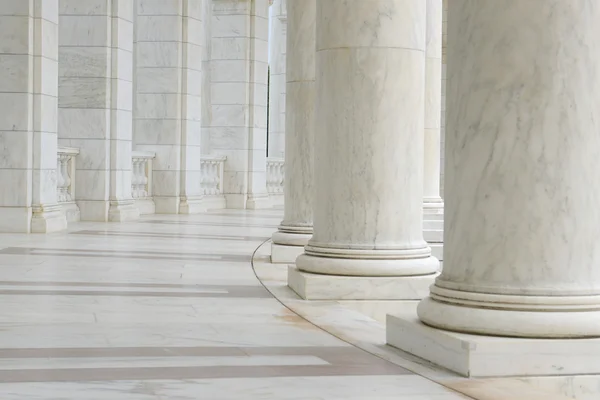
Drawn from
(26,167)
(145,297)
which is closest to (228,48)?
(26,167)

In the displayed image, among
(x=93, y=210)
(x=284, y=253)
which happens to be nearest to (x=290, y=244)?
(x=284, y=253)

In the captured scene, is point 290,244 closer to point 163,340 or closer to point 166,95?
point 163,340

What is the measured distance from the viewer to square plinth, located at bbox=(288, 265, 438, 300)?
44.7 feet

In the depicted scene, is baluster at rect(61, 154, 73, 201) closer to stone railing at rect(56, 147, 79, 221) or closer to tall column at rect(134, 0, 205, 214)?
stone railing at rect(56, 147, 79, 221)

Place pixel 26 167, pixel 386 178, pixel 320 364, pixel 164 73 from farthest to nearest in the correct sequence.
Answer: pixel 164 73 → pixel 26 167 → pixel 386 178 → pixel 320 364

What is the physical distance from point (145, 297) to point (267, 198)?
27.1m

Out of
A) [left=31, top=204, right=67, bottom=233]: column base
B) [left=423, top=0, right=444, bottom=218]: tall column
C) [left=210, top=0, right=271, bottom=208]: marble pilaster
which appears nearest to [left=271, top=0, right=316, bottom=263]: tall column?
[left=423, top=0, right=444, bottom=218]: tall column

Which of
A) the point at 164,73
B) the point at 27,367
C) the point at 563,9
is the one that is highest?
the point at 164,73

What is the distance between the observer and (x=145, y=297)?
13.9 m

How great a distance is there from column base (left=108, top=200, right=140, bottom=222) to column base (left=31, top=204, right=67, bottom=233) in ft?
12.5

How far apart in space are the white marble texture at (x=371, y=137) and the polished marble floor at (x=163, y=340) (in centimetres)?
136

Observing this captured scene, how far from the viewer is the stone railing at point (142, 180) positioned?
110ft

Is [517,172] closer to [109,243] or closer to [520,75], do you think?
[520,75]

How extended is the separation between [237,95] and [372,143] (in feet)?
87.7
